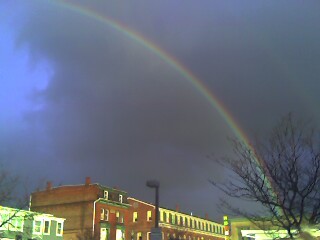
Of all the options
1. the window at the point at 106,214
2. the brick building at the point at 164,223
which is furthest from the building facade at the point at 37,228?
the brick building at the point at 164,223

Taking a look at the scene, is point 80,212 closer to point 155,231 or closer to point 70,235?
point 70,235

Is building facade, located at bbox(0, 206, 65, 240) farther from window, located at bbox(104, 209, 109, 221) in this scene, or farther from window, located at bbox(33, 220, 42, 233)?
window, located at bbox(104, 209, 109, 221)

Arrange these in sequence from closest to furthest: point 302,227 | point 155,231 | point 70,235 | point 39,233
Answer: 1. point 302,227
2. point 155,231
3. point 39,233
4. point 70,235

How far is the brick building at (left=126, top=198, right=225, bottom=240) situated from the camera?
7481 centimetres

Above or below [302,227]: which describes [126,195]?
above

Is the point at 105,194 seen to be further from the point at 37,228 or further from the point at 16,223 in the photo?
the point at 16,223

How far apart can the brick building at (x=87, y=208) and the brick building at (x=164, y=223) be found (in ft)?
17.2

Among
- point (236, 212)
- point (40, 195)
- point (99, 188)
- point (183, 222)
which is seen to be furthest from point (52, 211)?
point (236, 212)

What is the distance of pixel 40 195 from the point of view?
69.4 meters

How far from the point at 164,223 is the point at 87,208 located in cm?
1909

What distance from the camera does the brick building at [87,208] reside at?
62969 millimetres

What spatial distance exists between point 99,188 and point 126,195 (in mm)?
8307

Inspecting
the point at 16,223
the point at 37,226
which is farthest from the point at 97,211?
the point at 16,223

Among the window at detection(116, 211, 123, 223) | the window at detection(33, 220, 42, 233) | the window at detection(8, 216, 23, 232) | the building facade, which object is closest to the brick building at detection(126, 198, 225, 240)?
the window at detection(116, 211, 123, 223)
